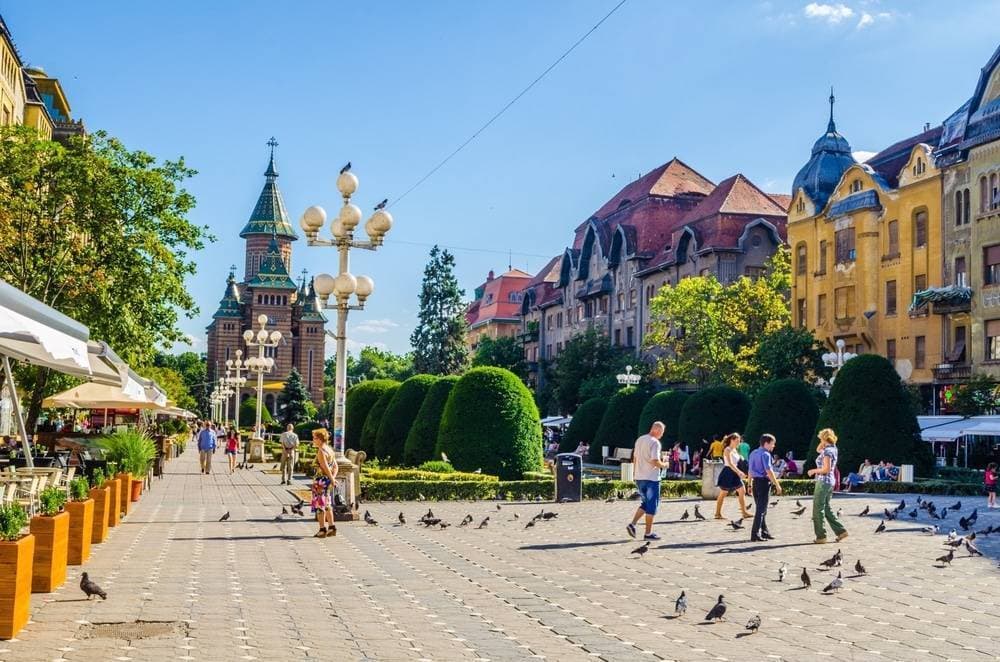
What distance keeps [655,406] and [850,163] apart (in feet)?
63.6

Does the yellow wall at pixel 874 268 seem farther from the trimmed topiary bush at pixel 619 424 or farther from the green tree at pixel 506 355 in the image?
the green tree at pixel 506 355

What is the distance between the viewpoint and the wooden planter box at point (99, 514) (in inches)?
621

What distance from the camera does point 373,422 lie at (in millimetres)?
44000

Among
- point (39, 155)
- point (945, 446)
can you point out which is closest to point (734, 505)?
point (39, 155)

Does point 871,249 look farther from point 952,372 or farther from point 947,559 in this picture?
point 947,559

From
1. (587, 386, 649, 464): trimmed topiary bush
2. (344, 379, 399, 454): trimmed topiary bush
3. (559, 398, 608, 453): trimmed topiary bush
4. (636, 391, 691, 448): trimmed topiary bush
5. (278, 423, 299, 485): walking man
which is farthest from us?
(559, 398, 608, 453): trimmed topiary bush

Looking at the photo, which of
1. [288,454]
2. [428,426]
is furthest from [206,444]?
[428,426]

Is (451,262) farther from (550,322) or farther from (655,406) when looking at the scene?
(655,406)

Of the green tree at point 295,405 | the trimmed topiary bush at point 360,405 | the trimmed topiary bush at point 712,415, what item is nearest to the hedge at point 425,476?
the trimmed topiary bush at point 712,415

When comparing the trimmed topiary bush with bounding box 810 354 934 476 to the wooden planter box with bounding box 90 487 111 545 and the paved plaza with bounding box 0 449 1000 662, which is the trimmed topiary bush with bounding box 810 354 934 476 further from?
the wooden planter box with bounding box 90 487 111 545

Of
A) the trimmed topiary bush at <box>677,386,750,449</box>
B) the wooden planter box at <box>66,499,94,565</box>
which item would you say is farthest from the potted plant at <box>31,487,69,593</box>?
the trimmed topiary bush at <box>677,386,750,449</box>

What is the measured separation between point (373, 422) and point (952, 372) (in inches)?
858

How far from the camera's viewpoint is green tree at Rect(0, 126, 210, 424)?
32312 mm

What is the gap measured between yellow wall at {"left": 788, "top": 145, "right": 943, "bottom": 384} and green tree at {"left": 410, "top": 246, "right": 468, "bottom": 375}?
4323cm
